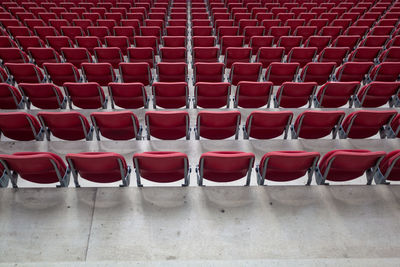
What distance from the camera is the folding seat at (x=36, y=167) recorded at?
1998mm

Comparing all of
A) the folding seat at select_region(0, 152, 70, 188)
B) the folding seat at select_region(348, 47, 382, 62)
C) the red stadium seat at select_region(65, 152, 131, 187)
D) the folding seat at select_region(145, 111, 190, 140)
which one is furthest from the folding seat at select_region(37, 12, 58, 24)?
the folding seat at select_region(348, 47, 382, 62)

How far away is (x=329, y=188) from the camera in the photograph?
2.44m

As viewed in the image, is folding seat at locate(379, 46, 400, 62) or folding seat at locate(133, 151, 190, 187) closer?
folding seat at locate(133, 151, 190, 187)

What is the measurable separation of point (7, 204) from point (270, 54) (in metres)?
4.10

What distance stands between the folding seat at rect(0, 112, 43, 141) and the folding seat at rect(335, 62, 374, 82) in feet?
13.2

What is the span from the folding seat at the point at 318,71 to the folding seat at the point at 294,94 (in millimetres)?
607

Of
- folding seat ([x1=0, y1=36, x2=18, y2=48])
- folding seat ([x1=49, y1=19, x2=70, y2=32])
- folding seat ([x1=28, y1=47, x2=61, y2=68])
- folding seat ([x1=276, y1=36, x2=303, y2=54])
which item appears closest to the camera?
folding seat ([x1=28, y1=47, x2=61, y2=68])

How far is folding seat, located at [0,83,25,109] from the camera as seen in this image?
315 centimetres

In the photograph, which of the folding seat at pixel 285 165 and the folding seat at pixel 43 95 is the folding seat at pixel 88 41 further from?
the folding seat at pixel 285 165

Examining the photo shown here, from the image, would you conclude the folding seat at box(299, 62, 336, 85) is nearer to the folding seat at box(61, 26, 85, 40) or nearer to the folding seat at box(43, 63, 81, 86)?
the folding seat at box(43, 63, 81, 86)

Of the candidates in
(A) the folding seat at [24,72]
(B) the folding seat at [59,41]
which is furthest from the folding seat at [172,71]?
(B) the folding seat at [59,41]

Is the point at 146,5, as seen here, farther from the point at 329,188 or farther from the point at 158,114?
the point at 329,188

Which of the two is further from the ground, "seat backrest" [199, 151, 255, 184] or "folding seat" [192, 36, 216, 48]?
"folding seat" [192, 36, 216, 48]

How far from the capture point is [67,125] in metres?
2.80
